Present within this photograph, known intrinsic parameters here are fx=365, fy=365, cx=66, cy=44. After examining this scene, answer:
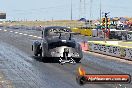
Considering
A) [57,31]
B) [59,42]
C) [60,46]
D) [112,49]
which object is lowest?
[112,49]

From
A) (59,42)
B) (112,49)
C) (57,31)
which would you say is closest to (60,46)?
(59,42)

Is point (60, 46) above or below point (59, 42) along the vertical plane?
below

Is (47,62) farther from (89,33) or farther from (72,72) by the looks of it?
(89,33)

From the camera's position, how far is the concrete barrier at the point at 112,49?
23.4 metres

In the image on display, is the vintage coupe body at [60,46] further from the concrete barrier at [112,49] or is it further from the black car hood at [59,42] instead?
the concrete barrier at [112,49]

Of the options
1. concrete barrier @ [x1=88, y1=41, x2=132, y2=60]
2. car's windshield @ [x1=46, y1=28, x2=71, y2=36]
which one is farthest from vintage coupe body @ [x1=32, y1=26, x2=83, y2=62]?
A: concrete barrier @ [x1=88, y1=41, x2=132, y2=60]

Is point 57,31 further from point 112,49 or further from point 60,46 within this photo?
point 112,49

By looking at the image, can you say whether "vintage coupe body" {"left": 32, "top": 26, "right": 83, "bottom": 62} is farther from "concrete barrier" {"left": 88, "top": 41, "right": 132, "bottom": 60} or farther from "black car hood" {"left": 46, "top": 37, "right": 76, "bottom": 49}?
"concrete barrier" {"left": 88, "top": 41, "right": 132, "bottom": 60}

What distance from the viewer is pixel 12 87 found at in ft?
37.8

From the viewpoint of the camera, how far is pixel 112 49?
26.1 meters

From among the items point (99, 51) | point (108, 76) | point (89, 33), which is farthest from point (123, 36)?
point (108, 76)

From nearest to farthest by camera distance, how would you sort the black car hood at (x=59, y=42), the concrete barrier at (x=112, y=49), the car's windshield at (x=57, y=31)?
the black car hood at (x=59, y=42), the car's windshield at (x=57, y=31), the concrete barrier at (x=112, y=49)

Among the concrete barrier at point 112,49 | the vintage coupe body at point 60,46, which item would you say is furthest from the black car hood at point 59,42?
the concrete barrier at point 112,49

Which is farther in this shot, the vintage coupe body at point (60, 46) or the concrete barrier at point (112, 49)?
the concrete barrier at point (112, 49)
